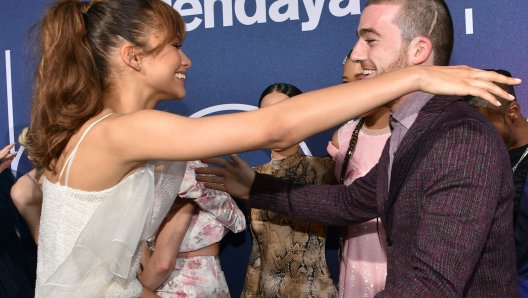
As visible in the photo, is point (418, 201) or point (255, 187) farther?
point (255, 187)

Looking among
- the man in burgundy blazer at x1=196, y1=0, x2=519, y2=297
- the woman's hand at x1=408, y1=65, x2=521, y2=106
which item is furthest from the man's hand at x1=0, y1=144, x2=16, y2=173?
the woman's hand at x1=408, y1=65, x2=521, y2=106

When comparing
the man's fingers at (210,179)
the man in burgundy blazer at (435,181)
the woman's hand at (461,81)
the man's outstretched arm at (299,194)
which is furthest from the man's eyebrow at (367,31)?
the man's fingers at (210,179)

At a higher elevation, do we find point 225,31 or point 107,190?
point 225,31

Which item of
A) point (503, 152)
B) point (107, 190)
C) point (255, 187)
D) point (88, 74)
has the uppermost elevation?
point (88, 74)

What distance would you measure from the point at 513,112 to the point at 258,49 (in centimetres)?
130

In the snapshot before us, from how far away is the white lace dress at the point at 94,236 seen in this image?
170 cm

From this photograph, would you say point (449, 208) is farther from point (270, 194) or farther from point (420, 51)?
point (270, 194)

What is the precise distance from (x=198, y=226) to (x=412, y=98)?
4.12ft

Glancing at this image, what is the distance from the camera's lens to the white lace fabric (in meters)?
1.70

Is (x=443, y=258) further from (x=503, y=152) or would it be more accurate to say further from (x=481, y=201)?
(x=503, y=152)

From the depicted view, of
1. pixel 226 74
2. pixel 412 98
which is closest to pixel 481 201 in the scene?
pixel 412 98

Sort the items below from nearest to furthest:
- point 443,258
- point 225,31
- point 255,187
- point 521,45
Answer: point 443,258
point 255,187
point 521,45
point 225,31

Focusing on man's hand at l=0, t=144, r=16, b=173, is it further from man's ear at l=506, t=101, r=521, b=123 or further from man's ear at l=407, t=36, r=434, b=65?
man's ear at l=506, t=101, r=521, b=123

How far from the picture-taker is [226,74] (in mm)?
3484
